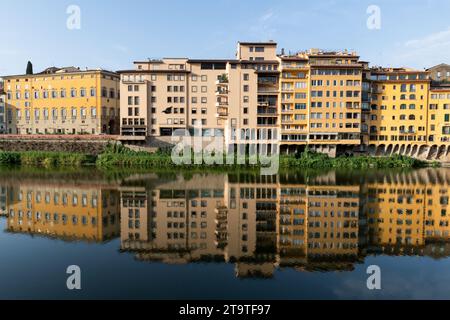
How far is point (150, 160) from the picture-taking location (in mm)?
52938

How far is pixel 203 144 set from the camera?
59.6 metres

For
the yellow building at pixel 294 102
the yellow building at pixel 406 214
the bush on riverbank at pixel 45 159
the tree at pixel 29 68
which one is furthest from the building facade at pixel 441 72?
the tree at pixel 29 68

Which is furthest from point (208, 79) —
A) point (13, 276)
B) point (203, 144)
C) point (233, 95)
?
point (13, 276)

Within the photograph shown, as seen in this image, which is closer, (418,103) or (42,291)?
(42,291)

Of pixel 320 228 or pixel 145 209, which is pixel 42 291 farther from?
pixel 320 228

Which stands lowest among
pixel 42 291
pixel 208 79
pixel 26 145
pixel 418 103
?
pixel 42 291

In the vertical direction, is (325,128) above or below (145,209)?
above

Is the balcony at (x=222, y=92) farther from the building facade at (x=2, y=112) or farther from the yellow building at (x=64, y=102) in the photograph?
the building facade at (x=2, y=112)

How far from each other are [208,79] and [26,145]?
3390 cm

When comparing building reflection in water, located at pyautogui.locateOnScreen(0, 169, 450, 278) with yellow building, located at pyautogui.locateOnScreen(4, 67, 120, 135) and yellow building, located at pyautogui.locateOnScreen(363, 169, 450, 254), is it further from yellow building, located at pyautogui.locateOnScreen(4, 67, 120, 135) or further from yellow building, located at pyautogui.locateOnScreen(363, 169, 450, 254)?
yellow building, located at pyautogui.locateOnScreen(4, 67, 120, 135)

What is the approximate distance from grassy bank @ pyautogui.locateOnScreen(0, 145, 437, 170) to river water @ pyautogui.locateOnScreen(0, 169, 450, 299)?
16.7 metres

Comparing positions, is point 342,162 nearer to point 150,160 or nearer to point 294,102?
point 294,102
